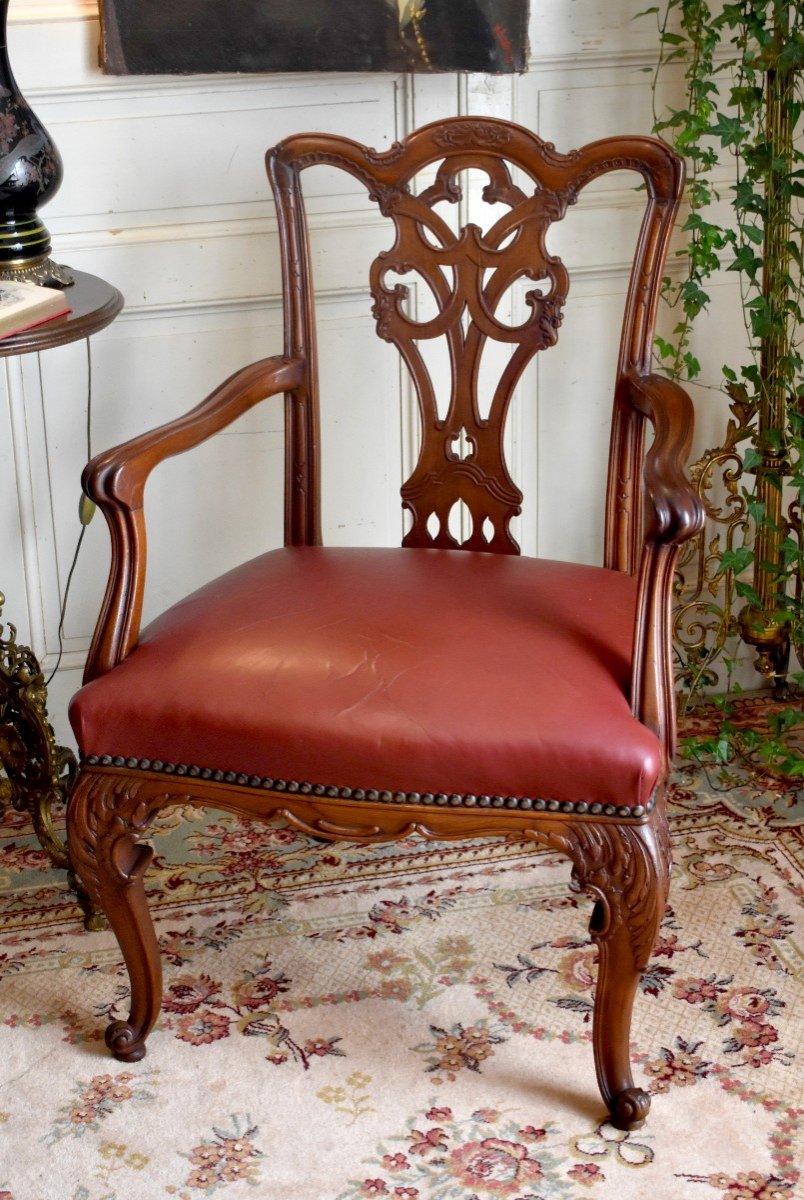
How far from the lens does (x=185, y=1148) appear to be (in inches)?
70.0

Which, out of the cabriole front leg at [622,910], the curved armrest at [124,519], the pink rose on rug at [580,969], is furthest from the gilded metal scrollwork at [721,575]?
the curved armrest at [124,519]

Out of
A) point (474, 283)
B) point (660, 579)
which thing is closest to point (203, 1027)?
point (660, 579)

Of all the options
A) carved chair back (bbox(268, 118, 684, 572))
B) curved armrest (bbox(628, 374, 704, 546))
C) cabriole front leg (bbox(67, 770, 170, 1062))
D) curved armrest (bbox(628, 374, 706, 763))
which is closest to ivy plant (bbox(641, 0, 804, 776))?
carved chair back (bbox(268, 118, 684, 572))

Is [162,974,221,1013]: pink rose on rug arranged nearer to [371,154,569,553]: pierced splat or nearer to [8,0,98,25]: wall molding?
[371,154,569,553]: pierced splat

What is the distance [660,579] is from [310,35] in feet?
3.79

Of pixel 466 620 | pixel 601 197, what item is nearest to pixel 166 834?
pixel 466 620

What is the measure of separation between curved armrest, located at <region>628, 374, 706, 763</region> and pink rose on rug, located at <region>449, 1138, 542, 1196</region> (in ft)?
1.74

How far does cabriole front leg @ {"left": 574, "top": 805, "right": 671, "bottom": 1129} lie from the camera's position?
Answer: 5.38 ft

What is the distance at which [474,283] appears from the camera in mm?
2086

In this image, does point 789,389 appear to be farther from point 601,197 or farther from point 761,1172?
point 761,1172

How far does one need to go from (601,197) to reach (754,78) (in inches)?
12.3

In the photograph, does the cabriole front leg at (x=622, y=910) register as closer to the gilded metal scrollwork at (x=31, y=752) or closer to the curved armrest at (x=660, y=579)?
the curved armrest at (x=660, y=579)

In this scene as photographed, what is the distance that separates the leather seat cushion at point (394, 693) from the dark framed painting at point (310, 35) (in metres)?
0.93

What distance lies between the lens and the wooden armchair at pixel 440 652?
1639 millimetres
